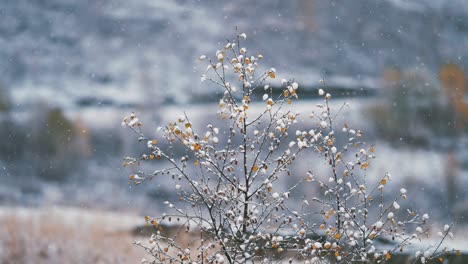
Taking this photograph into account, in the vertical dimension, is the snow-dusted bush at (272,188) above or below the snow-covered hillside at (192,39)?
below

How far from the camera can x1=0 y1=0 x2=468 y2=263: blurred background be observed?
474cm

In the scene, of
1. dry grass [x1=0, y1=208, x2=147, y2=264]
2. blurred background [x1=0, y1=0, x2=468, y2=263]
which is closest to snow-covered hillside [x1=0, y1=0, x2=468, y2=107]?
blurred background [x1=0, y1=0, x2=468, y2=263]

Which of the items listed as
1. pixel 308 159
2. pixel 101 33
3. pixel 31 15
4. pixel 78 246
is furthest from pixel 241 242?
pixel 31 15

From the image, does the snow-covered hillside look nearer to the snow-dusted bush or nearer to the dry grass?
the snow-dusted bush

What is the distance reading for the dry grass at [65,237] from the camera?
4.70 metres

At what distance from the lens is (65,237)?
4809mm

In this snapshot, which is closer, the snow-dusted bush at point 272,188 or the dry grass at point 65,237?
the snow-dusted bush at point 272,188

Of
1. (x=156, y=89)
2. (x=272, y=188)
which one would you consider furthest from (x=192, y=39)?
(x=272, y=188)

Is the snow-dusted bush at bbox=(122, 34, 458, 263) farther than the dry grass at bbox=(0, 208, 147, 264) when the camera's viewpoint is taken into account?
No

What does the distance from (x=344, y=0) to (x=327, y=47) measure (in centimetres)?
40

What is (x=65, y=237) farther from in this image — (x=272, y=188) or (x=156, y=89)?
(x=272, y=188)

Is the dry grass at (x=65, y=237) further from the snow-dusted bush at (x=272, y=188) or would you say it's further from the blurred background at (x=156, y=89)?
the snow-dusted bush at (x=272, y=188)

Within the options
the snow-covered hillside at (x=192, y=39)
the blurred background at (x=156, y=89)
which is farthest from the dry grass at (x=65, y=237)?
the snow-covered hillside at (x=192, y=39)

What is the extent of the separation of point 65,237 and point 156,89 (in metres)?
1.38
